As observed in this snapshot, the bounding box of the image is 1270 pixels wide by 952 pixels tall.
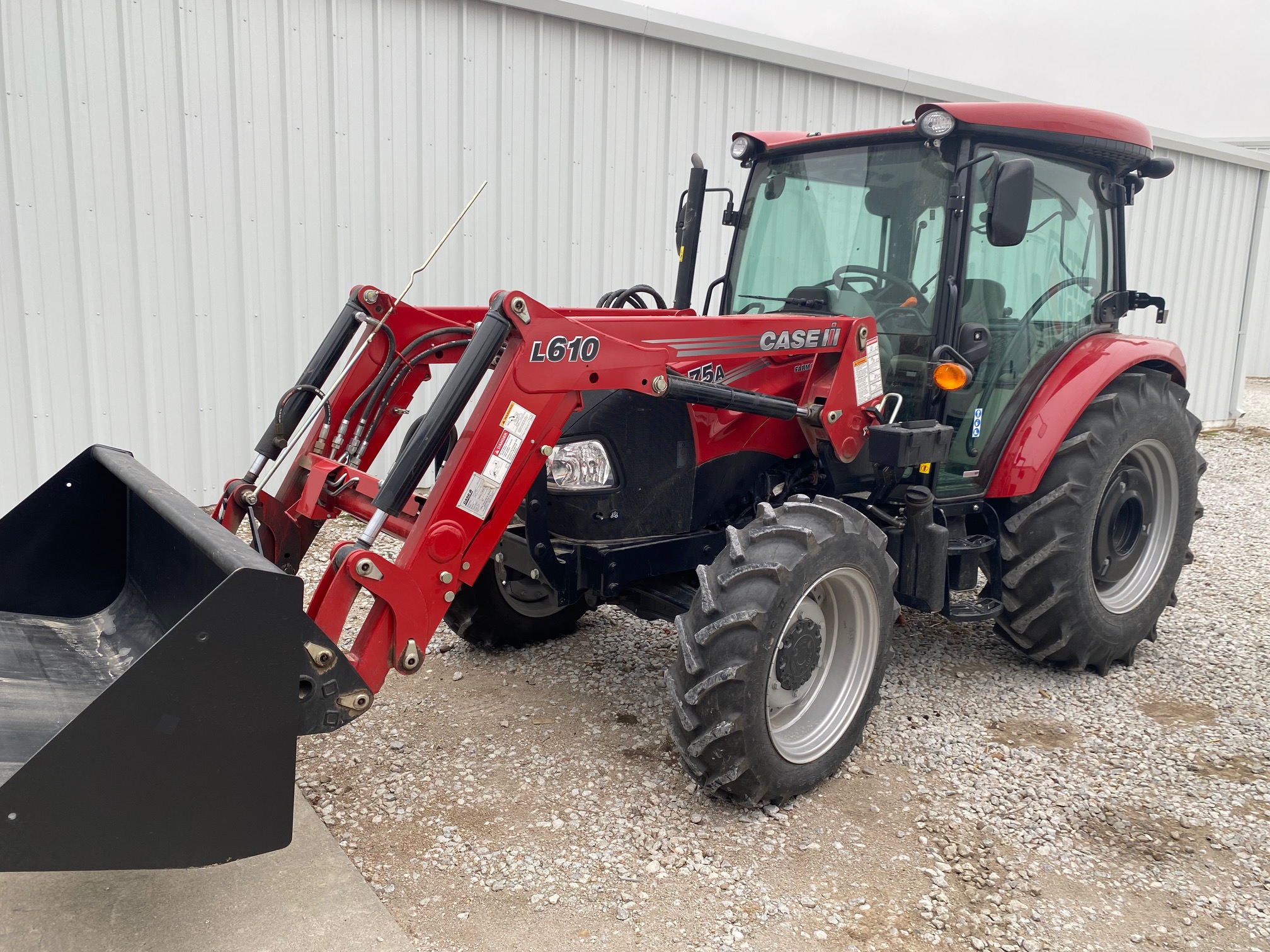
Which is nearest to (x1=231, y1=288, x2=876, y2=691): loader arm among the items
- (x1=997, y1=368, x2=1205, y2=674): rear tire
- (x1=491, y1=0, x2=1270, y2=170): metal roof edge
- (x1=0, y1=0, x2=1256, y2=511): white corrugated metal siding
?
(x1=997, y1=368, x2=1205, y2=674): rear tire

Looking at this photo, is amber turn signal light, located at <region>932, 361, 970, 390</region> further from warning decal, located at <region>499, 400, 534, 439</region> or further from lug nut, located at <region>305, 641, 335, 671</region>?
lug nut, located at <region>305, 641, 335, 671</region>

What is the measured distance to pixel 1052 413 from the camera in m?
3.89

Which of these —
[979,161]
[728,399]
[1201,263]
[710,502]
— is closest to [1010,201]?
[979,161]

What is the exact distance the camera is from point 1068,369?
400 centimetres

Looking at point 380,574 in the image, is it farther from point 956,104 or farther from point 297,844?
point 956,104

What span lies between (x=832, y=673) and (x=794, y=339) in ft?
3.75

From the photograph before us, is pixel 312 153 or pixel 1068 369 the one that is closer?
pixel 1068 369

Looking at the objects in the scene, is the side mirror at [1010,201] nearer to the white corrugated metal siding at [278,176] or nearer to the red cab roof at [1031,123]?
the red cab roof at [1031,123]

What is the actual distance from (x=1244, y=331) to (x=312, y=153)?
442 inches

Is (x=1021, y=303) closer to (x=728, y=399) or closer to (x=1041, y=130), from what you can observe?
(x=1041, y=130)

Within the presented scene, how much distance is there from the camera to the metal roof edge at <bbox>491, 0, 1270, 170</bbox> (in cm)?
661

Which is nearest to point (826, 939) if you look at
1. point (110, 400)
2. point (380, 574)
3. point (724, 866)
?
point (724, 866)

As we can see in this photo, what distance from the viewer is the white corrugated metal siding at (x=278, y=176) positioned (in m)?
5.28

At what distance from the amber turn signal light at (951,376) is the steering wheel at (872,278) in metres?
0.32
